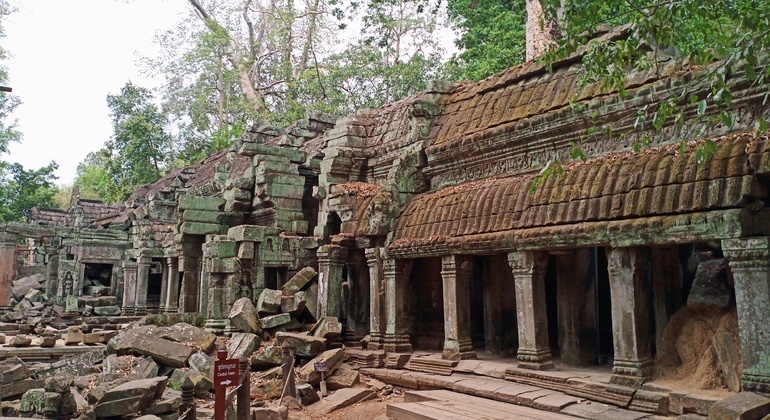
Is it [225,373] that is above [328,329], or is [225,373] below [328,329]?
below

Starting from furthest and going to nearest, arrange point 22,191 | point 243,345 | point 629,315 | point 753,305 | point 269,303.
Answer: point 22,191 → point 269,303 → point 243,345 → point 629,315 → point 753,305

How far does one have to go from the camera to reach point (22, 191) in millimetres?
36906

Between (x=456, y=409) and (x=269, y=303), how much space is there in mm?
5495

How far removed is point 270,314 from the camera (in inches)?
450

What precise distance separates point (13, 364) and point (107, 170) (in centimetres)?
2818

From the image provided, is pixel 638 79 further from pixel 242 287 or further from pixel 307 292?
pixel 242 287

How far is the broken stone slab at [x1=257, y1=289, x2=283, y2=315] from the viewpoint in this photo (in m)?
11.3

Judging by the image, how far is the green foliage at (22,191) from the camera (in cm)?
3612

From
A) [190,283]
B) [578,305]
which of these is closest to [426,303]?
[578,305]

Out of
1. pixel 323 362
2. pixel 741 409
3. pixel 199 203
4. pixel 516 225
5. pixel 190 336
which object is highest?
pixel 199 203

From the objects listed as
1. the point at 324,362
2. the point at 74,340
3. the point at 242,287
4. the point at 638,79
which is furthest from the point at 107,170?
the point at 638,79

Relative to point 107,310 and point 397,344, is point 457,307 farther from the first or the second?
point 107,310

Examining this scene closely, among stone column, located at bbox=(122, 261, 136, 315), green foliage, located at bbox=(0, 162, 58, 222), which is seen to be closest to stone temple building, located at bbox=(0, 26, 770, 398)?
stone column, located at bbox=(122, 261, 136, 315)

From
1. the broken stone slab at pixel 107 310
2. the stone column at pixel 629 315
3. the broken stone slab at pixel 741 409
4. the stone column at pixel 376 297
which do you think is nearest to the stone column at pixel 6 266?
the broken stone slab at pixel 107 310
